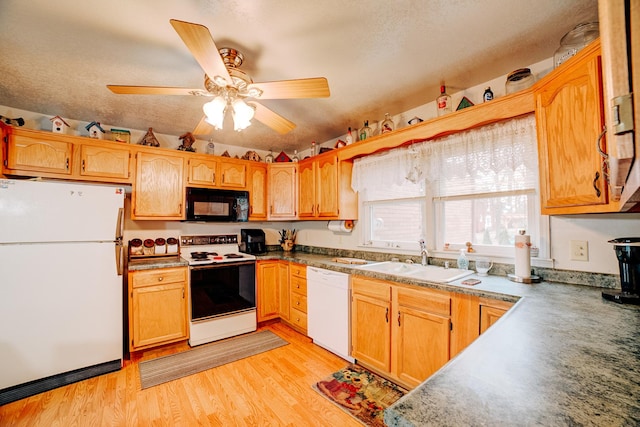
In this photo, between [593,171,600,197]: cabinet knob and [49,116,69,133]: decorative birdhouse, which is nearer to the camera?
[593,171,600,197]: cabinet knob

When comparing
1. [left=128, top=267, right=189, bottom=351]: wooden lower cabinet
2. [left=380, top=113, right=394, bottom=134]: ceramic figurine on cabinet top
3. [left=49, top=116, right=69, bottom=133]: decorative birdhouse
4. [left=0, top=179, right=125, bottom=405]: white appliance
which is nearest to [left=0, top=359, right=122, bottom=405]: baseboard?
[left=0, top=179, right=125, bottom=405]: white appliance

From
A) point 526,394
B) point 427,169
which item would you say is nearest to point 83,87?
point 427,169

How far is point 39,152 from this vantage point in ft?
7.70

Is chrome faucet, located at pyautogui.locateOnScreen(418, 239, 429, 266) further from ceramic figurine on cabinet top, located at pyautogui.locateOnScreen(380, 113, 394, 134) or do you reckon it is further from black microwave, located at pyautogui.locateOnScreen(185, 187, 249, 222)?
black microwave, located at pyautogui.locateOnScreen(185, 187, 249, 222)

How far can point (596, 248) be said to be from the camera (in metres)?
1.63

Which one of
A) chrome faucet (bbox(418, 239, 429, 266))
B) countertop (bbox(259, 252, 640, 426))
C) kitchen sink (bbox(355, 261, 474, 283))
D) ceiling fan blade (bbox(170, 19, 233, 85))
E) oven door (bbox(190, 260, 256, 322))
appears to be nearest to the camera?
countertop (bbox(259, 252, 640, 426))

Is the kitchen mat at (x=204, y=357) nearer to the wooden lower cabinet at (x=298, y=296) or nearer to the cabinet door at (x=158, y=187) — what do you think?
the wooden lower cabinet at (x=298, y=296)

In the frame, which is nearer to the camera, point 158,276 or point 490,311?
point 490,311

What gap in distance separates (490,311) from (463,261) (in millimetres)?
618

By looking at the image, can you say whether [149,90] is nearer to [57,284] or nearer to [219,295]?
[57,284]

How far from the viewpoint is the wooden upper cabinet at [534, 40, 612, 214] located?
127 cm

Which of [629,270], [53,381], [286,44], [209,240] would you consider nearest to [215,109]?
[286,44]

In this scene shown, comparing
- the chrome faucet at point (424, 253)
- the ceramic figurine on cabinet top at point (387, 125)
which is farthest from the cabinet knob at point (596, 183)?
the ceramic figurine on cabinet top at point (387, 125)

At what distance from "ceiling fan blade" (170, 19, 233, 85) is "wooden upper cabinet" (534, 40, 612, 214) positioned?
5.89 ft
